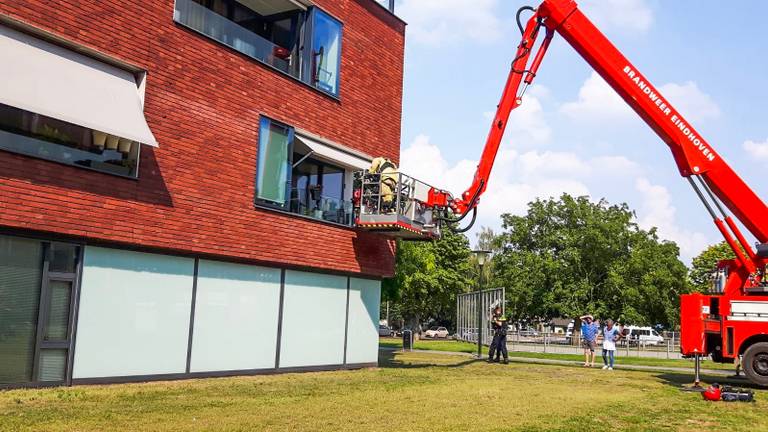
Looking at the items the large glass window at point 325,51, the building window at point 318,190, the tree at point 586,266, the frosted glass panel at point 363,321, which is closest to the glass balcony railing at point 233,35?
the large glass window at point 325,51

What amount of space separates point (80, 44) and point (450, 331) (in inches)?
3266

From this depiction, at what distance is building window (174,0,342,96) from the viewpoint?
56.3 feet

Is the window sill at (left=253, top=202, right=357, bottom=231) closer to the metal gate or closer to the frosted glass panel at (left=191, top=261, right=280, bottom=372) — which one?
the frosted glass panel at (left=191, top=261, right=280, bottom=372)

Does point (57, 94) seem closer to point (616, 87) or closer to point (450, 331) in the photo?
point (616, 87)

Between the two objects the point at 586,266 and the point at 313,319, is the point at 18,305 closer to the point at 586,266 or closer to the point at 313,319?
the point at 313,319

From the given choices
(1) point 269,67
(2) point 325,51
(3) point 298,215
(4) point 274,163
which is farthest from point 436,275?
(1) point 269,67

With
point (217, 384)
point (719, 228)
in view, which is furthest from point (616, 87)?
point (217, 384)

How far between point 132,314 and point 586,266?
48525 millimetres

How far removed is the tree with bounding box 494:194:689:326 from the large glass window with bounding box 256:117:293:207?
4116 centimetres

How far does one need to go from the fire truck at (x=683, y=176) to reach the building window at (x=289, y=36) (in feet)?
10.1

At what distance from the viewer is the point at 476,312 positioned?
3672 centimetres

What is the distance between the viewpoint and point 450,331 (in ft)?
302

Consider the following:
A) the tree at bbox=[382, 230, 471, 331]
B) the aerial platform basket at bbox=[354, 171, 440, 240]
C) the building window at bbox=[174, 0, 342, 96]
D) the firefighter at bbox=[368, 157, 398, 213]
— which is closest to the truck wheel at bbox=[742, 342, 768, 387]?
the aerial platform basket at bbox=[354, 171, 440, 240]

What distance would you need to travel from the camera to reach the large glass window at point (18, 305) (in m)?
11.4
